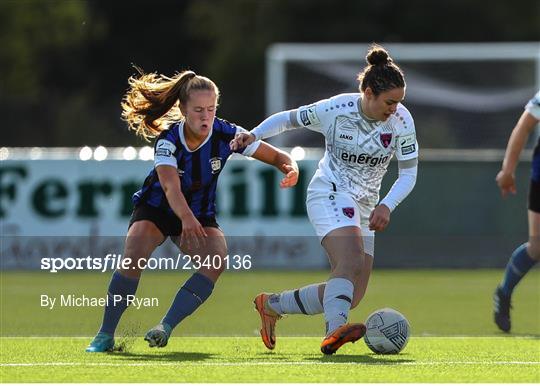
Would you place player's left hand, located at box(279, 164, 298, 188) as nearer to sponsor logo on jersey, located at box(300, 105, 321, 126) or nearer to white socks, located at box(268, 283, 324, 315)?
sponsor logo on jersey, located at box(300, 105, 321, 126)

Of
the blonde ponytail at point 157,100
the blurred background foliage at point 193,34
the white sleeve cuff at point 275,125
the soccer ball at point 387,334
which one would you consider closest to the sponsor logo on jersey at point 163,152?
the blonde ponytail at point 157,100

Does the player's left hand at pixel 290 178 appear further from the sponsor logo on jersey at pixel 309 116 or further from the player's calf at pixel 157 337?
the player's calf at pixel 157 337

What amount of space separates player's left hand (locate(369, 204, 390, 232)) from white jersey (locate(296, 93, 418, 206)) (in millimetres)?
483

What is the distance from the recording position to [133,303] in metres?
8.87

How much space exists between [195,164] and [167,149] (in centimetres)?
22

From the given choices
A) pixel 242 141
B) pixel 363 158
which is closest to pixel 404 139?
pixel 363 158

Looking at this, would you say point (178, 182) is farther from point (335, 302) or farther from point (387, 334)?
point (387, 334)

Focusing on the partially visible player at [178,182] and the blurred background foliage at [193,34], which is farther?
the blurred background foliage at [193,34]

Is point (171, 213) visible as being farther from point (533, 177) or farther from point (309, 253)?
point (309, 253)

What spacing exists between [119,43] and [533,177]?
34.3 meters

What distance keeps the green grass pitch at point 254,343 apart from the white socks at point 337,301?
0.67 ft

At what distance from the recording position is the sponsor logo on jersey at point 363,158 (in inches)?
340

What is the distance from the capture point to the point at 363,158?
8.65 metres

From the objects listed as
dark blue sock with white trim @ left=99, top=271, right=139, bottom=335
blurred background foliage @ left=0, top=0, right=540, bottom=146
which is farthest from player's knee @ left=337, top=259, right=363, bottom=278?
blurred background foliage @ left=0, top=0, right=540, bottom=146
